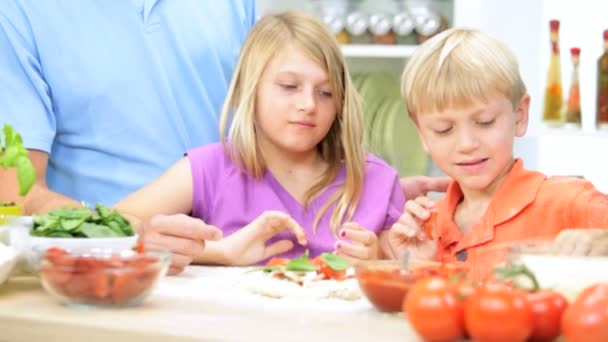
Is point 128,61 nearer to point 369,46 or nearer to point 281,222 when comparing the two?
point 281,222

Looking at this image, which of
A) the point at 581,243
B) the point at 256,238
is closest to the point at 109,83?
the point at 256,238

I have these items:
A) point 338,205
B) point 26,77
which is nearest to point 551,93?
point 338,205

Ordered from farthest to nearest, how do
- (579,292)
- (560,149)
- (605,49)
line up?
(560,149), (605,49), (579,292)

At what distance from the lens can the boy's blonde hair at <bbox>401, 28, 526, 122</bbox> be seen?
203cm

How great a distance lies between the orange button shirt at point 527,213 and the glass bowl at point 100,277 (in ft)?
2.34

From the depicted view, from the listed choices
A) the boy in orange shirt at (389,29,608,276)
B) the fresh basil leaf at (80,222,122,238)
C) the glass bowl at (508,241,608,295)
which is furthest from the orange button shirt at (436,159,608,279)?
the fresh basil leaf at (80,222,122,238)

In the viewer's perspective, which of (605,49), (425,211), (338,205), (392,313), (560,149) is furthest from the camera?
(560,149)

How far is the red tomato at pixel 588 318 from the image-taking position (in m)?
1.18

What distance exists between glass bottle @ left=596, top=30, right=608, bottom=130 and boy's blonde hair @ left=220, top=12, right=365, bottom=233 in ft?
3.68

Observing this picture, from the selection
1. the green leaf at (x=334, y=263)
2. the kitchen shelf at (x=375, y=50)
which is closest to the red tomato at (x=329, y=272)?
the green leaf at (x=334, y=263)

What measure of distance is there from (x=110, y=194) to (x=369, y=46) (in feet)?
4.30

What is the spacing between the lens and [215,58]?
8.54 feet

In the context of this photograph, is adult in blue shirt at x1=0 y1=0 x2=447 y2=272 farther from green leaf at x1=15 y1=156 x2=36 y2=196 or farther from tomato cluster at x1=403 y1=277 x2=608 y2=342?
tomato cluster at x1=403 y1=277 x2=608 y2=342

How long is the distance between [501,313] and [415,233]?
2.85 feet
